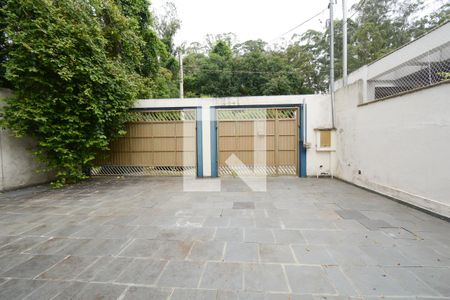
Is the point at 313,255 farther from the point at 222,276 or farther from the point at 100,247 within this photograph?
the point at 100,247

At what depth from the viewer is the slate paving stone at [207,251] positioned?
6.95 ft

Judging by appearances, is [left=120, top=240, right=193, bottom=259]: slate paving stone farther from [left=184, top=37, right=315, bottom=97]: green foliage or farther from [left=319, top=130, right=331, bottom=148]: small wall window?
[left=184, top=37, right=315, bottom=97]: green foliage

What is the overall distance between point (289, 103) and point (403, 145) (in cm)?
301

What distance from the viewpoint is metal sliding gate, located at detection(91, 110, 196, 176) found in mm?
6434

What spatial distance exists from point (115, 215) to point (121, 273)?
66.9 inches

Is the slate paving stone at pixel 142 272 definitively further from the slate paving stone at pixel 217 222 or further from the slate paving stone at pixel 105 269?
the slate paving stone at pixel 217 222

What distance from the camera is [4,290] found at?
1.68 metres

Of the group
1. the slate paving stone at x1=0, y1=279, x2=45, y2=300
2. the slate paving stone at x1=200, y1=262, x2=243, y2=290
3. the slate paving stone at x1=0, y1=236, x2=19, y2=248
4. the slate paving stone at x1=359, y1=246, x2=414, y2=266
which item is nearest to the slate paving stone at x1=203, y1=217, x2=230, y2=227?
the slate paving stone at x1=200, y1=262, x2=243, y2=290

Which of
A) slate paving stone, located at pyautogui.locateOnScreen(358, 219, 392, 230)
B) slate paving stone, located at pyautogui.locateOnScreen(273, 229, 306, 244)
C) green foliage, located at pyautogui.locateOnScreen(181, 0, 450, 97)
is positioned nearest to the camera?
slate paving stone, located at pyautogui.locateOnScreen(273, 229, 306, 244)

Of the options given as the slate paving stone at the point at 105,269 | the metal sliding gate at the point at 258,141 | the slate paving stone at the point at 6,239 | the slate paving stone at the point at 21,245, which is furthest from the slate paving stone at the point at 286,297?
the metal sliding gate at the point at 258,141

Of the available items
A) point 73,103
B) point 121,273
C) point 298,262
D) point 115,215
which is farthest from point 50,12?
point 298,262

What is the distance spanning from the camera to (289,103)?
6023mm

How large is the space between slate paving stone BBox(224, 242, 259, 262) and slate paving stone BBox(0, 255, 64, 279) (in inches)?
69.9

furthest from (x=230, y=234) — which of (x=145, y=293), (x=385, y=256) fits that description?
(x=385, y=256)
